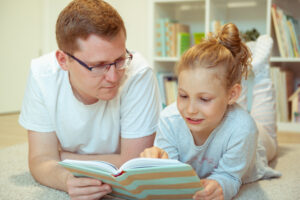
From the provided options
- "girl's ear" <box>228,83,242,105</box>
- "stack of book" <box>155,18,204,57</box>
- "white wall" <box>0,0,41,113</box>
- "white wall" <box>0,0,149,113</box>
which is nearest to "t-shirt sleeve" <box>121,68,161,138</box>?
"girl's ear" <box>228,83,242,105</box>

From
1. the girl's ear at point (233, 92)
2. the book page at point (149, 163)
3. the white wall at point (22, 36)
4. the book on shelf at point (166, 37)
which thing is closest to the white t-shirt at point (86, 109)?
the girl's ear at point (233, 92)

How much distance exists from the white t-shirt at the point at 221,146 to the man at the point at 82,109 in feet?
0.37

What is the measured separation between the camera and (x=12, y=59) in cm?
343

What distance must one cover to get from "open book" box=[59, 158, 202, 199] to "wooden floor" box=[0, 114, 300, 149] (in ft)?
4.32

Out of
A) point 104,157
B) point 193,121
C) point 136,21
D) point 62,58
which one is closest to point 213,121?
point 193,121

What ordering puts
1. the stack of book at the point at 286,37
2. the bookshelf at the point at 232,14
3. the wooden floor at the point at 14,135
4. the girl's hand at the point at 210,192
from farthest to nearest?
the bookshelf at the point at 232,14 → the stack of book at the point at 286,37 → the wooden floor at the point at 14,135 → the girl's hand at the point at 210,192

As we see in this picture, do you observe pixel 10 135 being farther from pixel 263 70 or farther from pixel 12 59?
pixel 263 70

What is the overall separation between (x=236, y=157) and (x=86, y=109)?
0.55 m

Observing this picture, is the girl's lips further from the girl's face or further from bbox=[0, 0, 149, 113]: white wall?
bbox=[0, 0, 149, 113]: white wall

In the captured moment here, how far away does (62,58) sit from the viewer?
1.28m

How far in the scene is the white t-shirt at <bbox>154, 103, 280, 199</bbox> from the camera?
1.19 m

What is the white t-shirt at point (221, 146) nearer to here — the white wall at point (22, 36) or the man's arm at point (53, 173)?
the man's arm at point (53, 173)

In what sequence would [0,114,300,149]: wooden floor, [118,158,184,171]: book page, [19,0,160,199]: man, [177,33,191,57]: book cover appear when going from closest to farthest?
1. [118,158,184,171]: book page
2. [19,0,160,199]: man
3. [0,114,300,149]: wooden floor
4. [177,33,191,57]: book cover

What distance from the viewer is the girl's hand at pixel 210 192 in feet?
3.34
